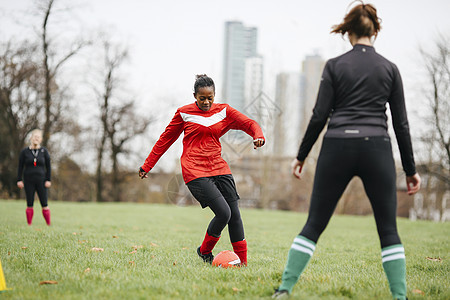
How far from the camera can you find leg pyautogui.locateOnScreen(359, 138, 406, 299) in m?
3.04

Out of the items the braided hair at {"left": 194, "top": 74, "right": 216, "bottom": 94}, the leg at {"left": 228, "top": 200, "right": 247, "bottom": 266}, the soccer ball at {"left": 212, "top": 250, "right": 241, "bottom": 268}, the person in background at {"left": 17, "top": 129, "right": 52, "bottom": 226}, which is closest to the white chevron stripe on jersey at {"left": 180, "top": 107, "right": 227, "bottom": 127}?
the braided hair at {"left": 194, "top": 74, "right": 216, "bottom": 94}

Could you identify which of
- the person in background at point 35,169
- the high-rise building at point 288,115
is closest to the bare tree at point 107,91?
the high-rise building at point 288,115

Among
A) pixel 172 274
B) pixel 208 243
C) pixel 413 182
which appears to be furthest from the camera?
pixel 208 243

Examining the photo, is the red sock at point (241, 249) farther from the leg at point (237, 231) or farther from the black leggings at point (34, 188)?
the black leggings at point (34, 188)

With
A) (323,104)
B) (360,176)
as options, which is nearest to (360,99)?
(323,104)

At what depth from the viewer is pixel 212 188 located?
15.0 feet

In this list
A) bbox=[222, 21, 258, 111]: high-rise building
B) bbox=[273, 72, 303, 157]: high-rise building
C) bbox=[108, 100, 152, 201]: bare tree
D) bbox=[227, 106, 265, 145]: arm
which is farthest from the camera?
bbox=[222, 21, 258, 111]: high-rise building

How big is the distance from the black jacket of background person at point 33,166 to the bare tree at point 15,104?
2300cm

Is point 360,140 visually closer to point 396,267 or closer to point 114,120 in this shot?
point 396,267

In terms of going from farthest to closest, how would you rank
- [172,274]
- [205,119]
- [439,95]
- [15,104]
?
[15,104], [439,95], [205,119], [172,274]

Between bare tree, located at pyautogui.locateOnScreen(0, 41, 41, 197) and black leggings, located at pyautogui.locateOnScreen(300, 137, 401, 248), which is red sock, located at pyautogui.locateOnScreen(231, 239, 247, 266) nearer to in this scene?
black leggings, located at pyautogui.locateOnScreen(300, 137, 401, 248)

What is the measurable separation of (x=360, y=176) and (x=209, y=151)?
6.56 ft

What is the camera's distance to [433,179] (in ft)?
104

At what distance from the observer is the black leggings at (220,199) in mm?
4543
